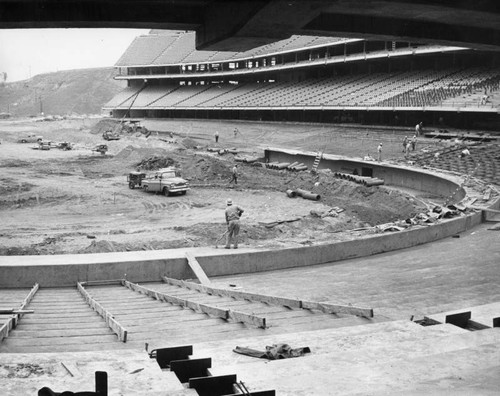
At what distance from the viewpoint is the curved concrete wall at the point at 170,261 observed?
13695 mm

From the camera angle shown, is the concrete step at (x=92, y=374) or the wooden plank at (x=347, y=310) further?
the wooden plank at (x=347, y=310)

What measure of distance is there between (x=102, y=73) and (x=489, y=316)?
190432 mm

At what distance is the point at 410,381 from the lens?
643 centimetres

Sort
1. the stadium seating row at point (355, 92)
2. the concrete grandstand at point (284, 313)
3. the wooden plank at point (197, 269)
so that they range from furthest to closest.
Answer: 1. the stadium seating row at point (355, 92)
2. the wooden plank at point (197, 269)
3. the concrete grandstand at point (284, 313)

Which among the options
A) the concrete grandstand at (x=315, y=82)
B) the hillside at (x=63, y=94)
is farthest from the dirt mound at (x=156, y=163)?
the hillside at (x=63, y=94)

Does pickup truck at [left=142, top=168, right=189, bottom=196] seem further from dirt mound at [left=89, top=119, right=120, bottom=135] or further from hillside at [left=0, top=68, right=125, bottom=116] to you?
hillside at [left=0, top=68, right=125, bottom=116]

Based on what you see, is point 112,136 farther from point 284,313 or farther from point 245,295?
point 284,313

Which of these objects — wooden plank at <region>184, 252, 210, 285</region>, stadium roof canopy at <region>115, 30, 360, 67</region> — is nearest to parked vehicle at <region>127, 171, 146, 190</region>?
wooden plank at <region>184, 252, 210, 285</region>

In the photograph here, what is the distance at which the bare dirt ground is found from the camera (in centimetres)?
2317

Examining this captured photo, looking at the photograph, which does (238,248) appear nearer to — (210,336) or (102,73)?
(210,336)

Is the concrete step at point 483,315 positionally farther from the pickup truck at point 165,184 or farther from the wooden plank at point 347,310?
the pickup truck at point 165,184

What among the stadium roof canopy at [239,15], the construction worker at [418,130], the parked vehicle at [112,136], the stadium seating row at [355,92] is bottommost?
the parked vehicle at [112,136]

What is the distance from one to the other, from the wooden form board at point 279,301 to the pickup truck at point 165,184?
19.7 m

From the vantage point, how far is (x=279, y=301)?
11617 millimetres
